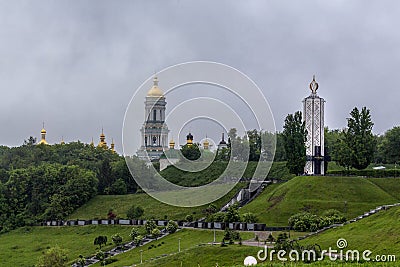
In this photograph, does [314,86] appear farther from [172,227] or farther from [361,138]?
[172,227]

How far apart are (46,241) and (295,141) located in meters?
28.0

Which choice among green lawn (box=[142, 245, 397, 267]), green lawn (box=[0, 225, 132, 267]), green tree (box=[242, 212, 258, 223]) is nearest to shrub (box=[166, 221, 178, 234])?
green lawn (box=[0, 225, 132, 267])

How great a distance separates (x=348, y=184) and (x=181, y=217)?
17.3 meters

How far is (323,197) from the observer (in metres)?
73.4

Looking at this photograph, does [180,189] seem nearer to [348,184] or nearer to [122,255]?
[348,184]

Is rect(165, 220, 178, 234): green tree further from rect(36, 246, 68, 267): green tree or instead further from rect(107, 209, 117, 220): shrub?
rect(107, 209, 117, 220): shrub

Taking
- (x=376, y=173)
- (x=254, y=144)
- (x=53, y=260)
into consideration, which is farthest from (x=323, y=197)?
(x=254, y=144)

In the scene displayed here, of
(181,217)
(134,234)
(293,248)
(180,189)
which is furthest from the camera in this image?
(180,189)

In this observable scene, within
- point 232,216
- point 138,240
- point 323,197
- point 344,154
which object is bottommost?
point 138,240

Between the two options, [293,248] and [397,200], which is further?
[397,200]

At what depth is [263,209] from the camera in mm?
74375

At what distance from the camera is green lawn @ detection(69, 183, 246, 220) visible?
8325cm

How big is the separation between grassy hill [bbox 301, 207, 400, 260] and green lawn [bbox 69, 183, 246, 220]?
78.3ft

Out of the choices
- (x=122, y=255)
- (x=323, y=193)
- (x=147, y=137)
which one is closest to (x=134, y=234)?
(x=122, y=255)
